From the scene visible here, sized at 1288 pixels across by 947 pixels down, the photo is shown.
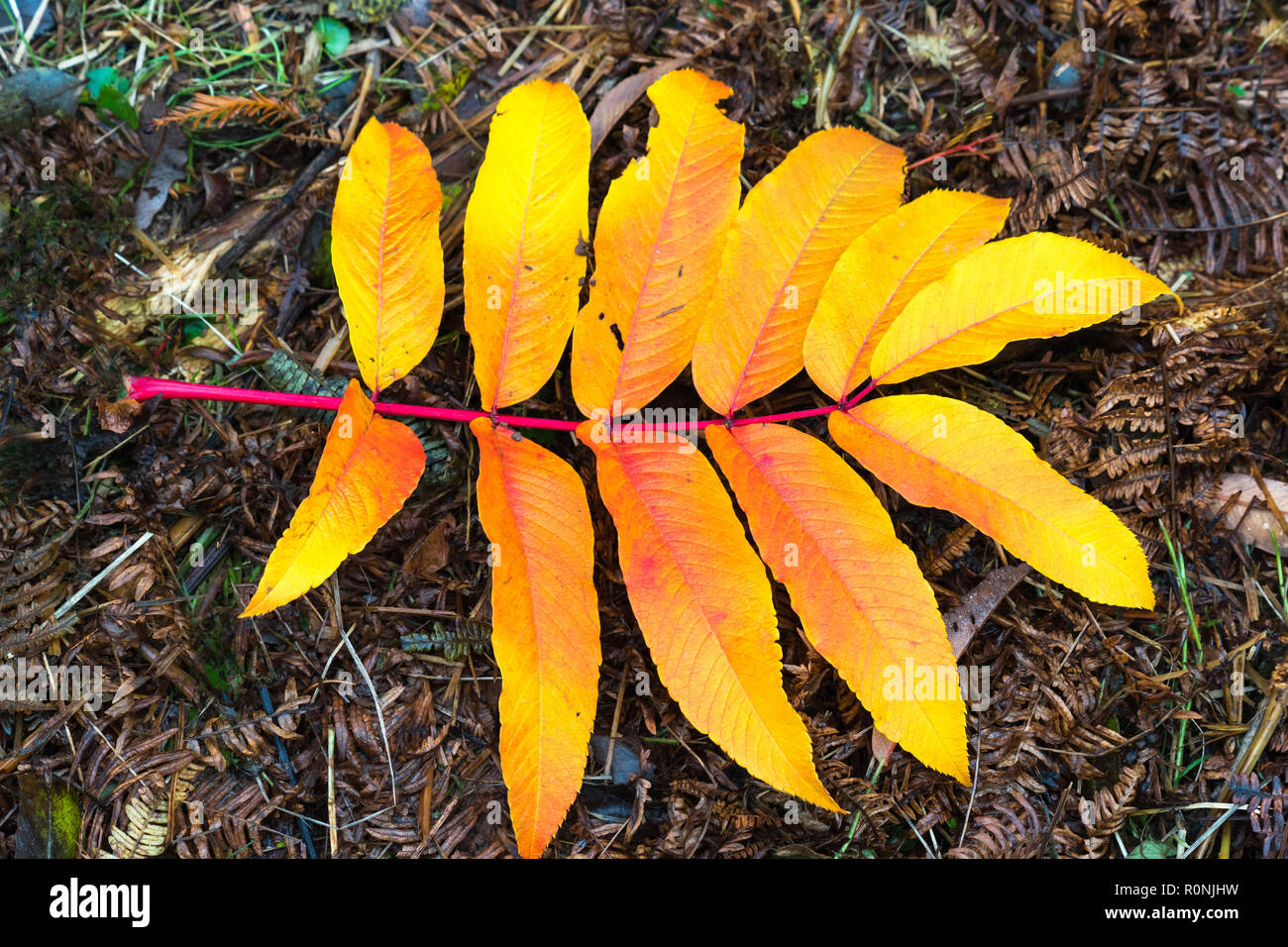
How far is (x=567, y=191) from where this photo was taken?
90.5 inches

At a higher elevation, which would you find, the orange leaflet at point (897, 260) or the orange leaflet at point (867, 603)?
the orange leaflet at point (897, 260)

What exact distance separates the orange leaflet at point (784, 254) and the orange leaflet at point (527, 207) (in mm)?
461

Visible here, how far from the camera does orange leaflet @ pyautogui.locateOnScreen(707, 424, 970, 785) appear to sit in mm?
2111

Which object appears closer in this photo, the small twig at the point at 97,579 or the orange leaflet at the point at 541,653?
the orange leaflet at the point at 541,653

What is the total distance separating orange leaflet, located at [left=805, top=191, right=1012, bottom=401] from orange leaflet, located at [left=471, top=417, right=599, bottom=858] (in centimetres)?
94

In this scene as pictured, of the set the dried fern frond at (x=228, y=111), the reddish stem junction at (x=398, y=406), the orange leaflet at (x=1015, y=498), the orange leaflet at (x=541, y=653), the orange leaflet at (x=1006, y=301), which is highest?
the dried fern frond at (x=228, y=111)

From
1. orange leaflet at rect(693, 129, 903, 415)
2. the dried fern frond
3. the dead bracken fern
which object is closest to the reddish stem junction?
orange leaflet at rect(693, 129, 903, 415)

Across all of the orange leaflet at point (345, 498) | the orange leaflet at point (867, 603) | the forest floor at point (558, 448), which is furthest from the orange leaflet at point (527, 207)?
the orange leaflet at point (867, 603)

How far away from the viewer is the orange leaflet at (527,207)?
229cm

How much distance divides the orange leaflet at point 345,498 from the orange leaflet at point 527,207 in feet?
1.26

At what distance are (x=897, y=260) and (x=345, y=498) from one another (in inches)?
67.4

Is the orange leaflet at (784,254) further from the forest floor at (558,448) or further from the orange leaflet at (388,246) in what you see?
the orange leaflet at (388,246)

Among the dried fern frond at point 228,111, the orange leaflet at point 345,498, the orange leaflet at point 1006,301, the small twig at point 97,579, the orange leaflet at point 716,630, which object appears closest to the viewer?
the orange leaflet at point 345,498

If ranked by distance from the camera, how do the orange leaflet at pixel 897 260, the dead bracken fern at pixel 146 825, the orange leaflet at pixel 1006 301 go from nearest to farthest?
the orange leaflet at pixel 1006 301, the orange leaflet at pixel 897 260, the dead bracken fern at pixel 146 825
